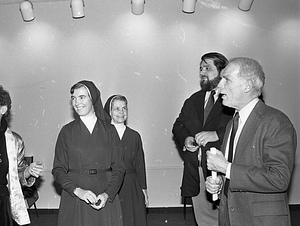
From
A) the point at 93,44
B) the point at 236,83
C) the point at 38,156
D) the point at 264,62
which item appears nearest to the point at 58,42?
the point at 93,44

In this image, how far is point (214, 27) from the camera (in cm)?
712

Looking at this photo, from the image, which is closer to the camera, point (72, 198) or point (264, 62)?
point (72, 198)

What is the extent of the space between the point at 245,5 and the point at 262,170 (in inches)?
203

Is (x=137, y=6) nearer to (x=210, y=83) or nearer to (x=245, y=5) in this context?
(x=245, y=5)

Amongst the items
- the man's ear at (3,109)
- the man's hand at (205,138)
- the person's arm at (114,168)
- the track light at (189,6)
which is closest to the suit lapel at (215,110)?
the man's hand at (205,138)

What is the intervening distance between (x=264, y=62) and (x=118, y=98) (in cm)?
302

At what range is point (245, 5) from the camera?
699cm

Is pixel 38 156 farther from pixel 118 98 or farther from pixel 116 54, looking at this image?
pixel 118 98

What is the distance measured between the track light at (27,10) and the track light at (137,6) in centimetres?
166

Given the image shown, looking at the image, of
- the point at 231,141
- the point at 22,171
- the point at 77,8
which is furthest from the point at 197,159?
the point at 77,8

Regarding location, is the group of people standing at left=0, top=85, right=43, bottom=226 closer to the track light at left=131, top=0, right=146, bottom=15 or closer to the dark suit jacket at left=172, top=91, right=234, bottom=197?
the dark suit jacket at left=172, top=91, right=234, bottom=197

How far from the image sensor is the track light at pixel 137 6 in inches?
270

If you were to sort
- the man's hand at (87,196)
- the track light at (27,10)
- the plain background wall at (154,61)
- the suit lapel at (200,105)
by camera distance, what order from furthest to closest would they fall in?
the plain background wall at (154,61), the track light at (27,10), the suit lapel at (200,105), the man's hand at (87,196)

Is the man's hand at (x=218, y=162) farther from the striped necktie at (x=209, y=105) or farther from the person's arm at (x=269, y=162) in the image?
the striped necktie at (x=209, y=105)
